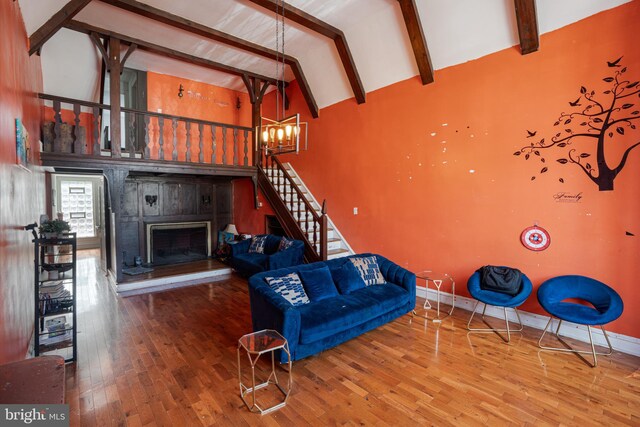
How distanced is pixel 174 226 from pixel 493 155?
6.64 metres

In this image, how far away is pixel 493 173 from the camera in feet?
13.3

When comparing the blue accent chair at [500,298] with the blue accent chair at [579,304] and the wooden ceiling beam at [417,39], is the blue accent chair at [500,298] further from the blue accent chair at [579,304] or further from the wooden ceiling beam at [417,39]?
the wooden ceiling beam at [417,39]

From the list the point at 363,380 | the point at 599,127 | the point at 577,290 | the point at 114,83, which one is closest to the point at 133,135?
the point at 114,83

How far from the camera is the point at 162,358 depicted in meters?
3.05

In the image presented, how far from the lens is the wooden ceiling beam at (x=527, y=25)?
3393 mm

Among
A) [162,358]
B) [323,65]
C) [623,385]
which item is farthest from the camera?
[323,65]

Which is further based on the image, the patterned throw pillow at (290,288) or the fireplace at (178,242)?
the fireplace at (178,242)

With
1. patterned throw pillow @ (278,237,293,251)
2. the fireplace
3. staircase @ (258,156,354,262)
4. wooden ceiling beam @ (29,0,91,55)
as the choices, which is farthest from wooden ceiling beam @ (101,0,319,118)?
the fireplace

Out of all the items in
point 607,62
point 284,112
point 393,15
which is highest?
point 393,15

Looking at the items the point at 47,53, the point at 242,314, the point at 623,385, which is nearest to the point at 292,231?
the point at 242,314

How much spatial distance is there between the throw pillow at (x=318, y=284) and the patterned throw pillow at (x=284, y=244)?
73.0 inches

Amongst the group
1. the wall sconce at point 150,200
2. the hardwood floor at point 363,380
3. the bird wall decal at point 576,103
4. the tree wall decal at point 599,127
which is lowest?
the hardwood floor at point 363,380

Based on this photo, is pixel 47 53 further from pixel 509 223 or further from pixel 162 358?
pixel 509 223

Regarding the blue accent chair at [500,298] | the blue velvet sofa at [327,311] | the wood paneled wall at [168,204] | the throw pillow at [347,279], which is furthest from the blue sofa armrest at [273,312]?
the wood paneled wall at [168,204]
